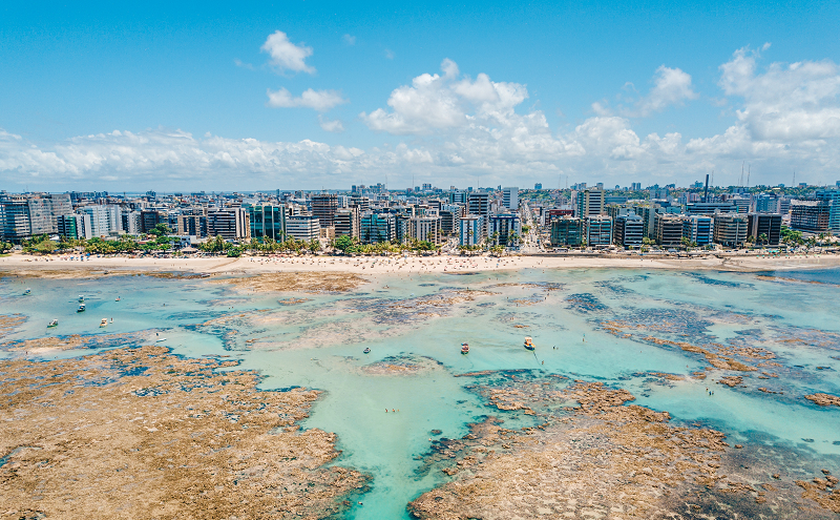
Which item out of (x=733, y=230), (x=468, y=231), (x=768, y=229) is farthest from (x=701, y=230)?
(x=468, y=231)

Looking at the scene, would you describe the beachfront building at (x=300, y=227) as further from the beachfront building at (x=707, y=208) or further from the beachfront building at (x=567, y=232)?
the beachfront building at (x=707, y=208)

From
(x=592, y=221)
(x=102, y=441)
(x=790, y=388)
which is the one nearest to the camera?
(x=102, y=441)

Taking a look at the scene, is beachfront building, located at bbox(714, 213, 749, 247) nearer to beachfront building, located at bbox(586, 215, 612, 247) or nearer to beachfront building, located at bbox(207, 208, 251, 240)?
beachfront building, located at bbox(586, 215, 612, 247)

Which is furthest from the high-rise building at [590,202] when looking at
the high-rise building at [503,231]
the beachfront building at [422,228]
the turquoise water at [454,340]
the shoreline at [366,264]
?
the turquoise water at [454,340]

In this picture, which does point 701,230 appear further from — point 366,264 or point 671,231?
point 366,264

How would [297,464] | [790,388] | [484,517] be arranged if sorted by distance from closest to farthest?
[484,517] < [297,464] < [790,388]

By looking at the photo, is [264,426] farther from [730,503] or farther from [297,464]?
[730,503]

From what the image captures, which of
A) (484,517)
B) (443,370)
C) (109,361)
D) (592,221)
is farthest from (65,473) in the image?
(592,221)
